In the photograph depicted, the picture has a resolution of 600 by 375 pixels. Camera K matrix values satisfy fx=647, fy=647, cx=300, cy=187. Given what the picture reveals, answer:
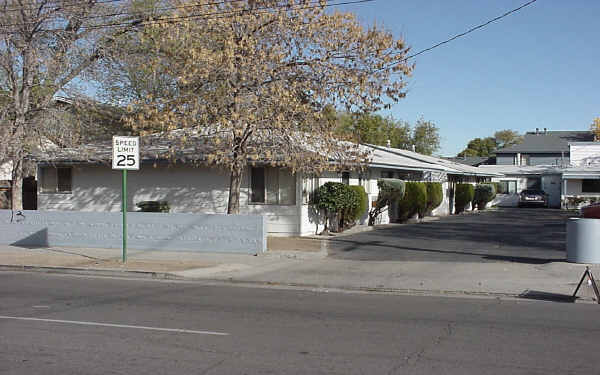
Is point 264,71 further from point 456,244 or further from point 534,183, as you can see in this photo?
point 534,183

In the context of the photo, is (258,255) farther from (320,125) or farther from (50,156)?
(50,156)

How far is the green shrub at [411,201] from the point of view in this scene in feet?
99.2

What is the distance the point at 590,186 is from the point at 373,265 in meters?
34.1

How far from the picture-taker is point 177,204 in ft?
81.2

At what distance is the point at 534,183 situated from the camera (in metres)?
54.6

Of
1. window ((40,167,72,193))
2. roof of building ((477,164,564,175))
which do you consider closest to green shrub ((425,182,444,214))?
window ((40,167,72,193))

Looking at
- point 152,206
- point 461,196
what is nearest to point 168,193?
point 152,206

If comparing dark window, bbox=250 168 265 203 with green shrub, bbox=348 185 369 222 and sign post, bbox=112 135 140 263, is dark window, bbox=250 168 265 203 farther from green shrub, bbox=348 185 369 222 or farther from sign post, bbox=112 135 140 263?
sign post, bbox=112 135 140 263

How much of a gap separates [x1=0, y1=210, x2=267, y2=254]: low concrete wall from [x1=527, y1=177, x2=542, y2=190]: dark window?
41.4m

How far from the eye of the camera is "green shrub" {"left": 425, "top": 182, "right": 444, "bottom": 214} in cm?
3350

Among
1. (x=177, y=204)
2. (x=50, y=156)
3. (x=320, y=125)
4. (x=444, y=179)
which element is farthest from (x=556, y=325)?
(x=444, y=179)

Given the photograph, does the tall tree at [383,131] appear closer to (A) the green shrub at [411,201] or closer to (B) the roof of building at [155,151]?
Result: (A) the green shrub at [411,201]

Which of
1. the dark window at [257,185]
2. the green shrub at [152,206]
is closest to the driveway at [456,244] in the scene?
the dark window at [257,185]

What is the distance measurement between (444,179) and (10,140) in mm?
25990
